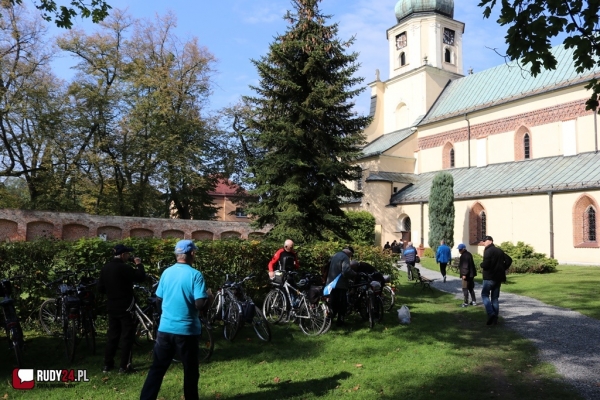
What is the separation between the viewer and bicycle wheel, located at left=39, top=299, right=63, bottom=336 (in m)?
7.79

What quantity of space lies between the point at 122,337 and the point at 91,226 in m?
23.3

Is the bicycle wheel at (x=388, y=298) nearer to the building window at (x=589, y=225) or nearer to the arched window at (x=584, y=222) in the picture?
the arched window at (x=584, y=222)

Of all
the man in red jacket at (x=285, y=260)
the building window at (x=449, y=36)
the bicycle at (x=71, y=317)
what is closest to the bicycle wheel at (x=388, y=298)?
the man in red jacket at (x=285, y=260)

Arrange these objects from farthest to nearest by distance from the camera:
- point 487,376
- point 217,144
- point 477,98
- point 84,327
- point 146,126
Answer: point 477,98, point 217,144, point 146,126, point 84,327, point 487,376

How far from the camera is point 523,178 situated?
28875mm

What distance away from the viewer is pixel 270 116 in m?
16.8

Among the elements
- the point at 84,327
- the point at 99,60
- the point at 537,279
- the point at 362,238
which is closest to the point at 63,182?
the point at 99,60

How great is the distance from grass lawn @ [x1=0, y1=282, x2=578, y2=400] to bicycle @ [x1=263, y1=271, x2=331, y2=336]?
0.21m

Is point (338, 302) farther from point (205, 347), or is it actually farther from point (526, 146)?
point (526, 146)

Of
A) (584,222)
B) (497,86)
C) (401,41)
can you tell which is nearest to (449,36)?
(401,41)

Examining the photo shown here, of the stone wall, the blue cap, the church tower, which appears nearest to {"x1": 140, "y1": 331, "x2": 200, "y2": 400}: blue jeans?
the blue cap

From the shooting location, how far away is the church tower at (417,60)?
41562 millimetres

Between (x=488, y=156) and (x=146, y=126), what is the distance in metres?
24.6

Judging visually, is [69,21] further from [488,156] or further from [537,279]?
[488,156]
